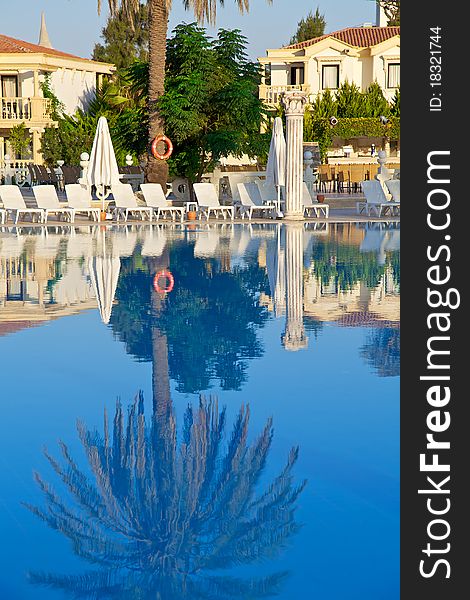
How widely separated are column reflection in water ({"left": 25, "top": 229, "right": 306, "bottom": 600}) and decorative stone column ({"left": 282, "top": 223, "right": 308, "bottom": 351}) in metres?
2.56

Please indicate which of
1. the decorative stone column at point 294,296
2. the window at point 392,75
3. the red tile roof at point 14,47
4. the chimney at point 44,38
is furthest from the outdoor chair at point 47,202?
the chimney at point 44,38

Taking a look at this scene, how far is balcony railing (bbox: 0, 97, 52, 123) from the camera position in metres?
40.2

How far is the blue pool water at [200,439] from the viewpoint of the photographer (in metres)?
4.66

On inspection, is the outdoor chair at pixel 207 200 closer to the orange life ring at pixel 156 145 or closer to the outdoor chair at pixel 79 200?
the orange life ring at pixel 156 145

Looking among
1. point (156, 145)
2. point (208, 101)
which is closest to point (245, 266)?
point (156, 145)

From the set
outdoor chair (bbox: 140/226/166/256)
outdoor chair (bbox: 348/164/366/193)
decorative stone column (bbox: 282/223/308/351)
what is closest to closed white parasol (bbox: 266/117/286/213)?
outdoor chair (bbox: 140/226/166/256)

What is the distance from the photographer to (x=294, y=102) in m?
22.2

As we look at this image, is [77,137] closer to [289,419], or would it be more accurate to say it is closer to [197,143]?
[197,143]

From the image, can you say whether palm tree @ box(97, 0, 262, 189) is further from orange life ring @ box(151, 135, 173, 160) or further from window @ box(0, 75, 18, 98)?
window @ box(0, 75, 18, 98)

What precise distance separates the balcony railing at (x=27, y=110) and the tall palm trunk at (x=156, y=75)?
15.8 m

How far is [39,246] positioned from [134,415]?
36.0 ft

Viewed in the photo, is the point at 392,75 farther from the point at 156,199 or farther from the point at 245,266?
the point at 245,266

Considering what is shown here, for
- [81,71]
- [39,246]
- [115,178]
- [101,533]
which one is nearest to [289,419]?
[101,533]

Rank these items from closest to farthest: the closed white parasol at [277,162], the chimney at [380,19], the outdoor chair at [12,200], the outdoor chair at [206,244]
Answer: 1. the outdoor chair at [206,244]
2. the outdoor chair at [12,200]
3. the closed white parasol at [277,162]
4. the chimney at [380,19]
